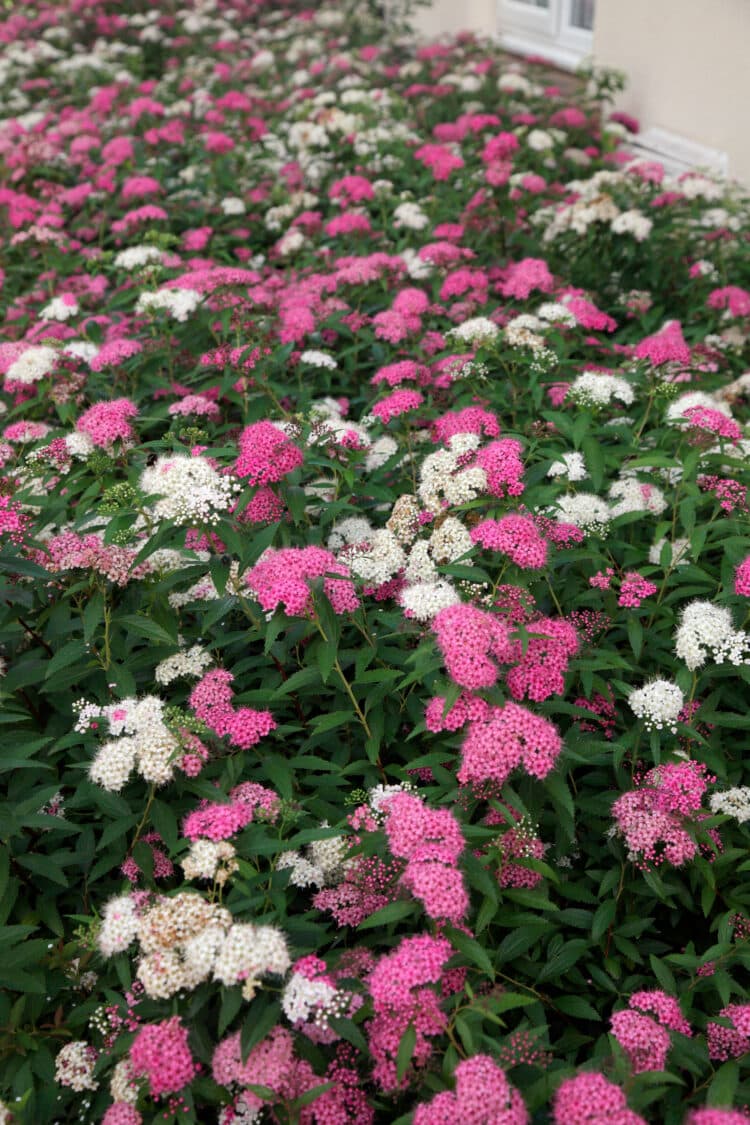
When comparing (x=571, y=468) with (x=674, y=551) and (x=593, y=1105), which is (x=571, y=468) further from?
(x=593, y=1105)

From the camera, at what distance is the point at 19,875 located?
2330mm

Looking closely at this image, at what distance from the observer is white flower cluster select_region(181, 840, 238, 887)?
1860 millimetres

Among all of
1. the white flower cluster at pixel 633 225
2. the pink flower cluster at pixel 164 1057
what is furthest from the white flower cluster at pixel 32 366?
the white flower cluster at pixel 633 225

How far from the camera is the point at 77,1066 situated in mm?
1884

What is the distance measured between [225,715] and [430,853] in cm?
77

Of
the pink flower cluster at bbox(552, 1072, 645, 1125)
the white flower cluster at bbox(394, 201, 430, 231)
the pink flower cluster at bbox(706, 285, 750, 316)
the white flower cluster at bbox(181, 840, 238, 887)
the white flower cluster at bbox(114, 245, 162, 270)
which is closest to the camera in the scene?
the pink flower cluster at bbox(552, 1072, 645, 1125)

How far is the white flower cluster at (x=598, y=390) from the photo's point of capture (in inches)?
119

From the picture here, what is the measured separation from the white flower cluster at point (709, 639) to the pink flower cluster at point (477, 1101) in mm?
1187

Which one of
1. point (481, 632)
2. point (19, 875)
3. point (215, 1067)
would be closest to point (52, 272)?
point (19, 875)

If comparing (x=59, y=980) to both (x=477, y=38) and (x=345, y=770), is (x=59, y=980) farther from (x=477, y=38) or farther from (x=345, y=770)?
(x=477, y=38)

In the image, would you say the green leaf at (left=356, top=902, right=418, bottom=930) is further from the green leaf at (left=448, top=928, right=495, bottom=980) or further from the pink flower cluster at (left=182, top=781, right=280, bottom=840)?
the pink flower cluster at (left=182, top=781, right=280, bottom=840)

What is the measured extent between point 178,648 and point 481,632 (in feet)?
3.33

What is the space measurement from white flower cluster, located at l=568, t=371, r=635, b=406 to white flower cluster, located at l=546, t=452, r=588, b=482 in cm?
21

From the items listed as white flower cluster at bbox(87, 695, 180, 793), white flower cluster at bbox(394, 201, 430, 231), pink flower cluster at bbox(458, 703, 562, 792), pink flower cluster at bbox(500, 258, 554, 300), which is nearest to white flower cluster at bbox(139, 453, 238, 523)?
white flower cluster at bbox(87, 695, 180, 793)
